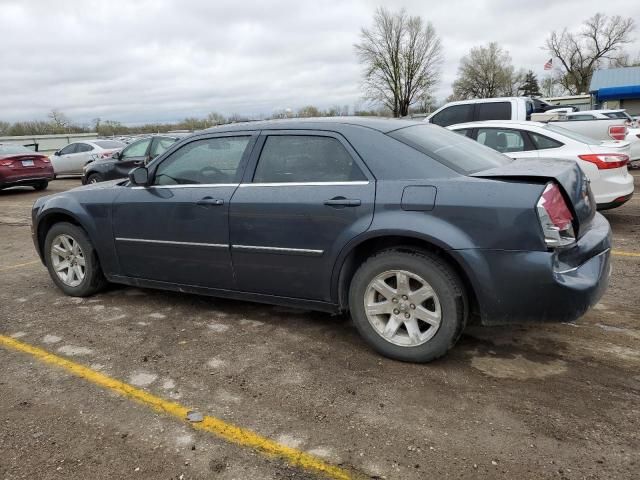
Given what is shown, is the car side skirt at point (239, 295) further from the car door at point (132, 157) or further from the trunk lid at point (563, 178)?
the car door at point (132, 157)

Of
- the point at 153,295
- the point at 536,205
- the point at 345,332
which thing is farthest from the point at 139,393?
the point at 536,205

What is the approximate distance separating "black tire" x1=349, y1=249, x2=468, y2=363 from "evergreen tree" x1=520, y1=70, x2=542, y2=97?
8373 cm

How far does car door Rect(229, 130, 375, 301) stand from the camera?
345cm

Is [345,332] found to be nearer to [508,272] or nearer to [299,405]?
[299,405]

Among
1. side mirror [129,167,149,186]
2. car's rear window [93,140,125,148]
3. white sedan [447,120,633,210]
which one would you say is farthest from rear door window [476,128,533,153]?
car's rear window [93,140,125,148]

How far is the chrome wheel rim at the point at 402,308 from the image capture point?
3.26 meters

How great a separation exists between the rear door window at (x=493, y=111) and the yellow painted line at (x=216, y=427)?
9279mm

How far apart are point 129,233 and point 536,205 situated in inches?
127

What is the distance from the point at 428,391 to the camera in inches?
120

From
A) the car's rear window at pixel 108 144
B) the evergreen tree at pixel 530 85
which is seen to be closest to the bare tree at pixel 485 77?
the evergreen tree at pixel 530 85

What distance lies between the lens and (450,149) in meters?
3.63

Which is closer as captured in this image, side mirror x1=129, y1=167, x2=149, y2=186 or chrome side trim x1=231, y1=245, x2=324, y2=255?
chrome side trim x1=231, y1=245, x2=324, y2=255

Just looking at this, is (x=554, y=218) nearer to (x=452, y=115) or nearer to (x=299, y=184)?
(x=299, y=184)

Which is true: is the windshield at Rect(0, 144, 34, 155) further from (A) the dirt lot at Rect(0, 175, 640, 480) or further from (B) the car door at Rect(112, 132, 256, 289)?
(B) the car door at Rect(112, 132, 256, 289)
